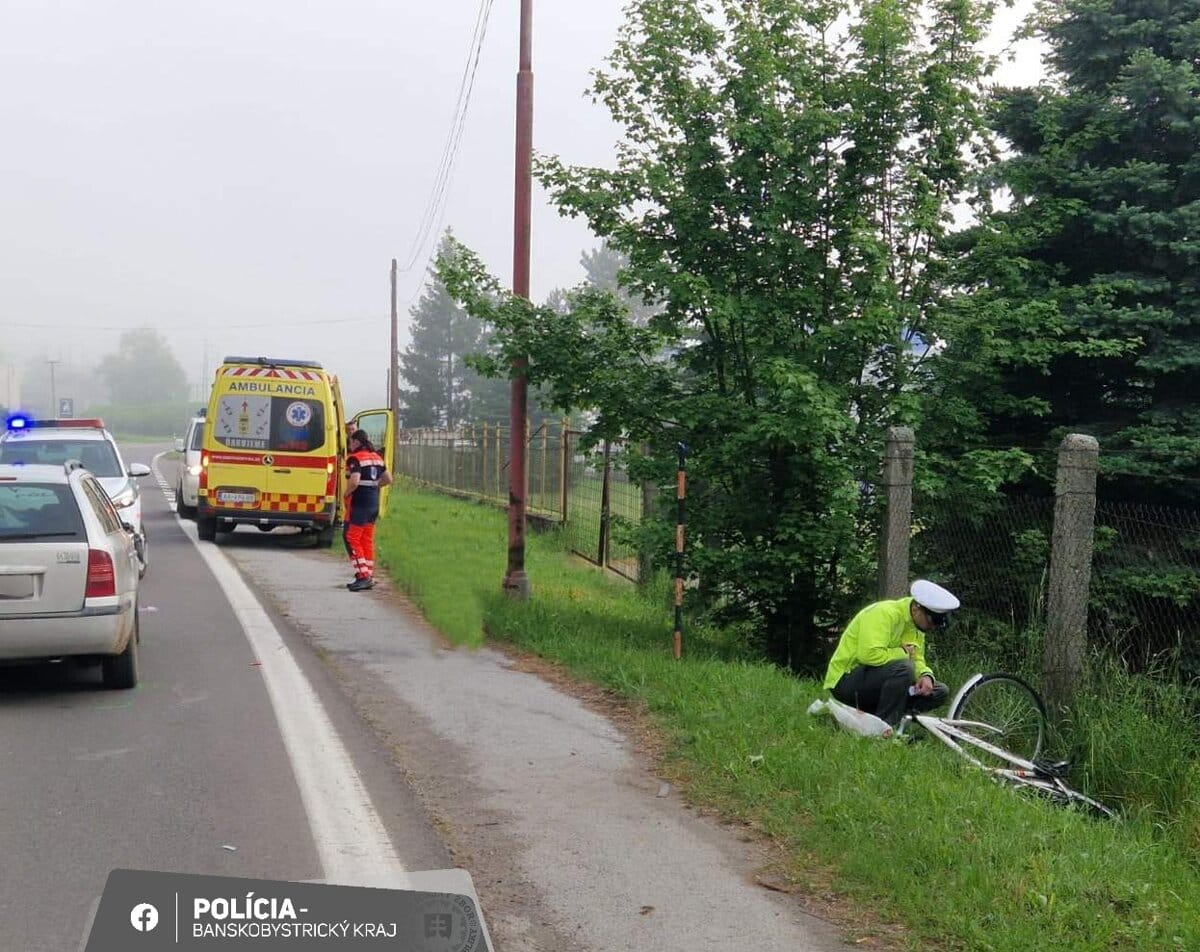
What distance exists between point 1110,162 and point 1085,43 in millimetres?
1085

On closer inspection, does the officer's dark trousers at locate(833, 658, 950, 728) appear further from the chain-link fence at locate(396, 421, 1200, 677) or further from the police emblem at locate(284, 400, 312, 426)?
the police emblem at locate(284, 400, 312, 426)

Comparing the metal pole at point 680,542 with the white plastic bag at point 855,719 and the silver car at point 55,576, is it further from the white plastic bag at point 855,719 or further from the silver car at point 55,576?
the silver car at point 55,576

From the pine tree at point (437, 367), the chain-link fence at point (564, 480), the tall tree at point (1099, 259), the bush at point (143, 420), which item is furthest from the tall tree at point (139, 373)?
the tall tree at point (1099, 259)

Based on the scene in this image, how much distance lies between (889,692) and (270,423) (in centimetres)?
1350

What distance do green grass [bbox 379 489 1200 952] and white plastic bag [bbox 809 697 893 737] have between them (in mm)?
90

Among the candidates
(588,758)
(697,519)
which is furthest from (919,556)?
(588,758)

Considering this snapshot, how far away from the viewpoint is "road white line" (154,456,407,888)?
5.02 m

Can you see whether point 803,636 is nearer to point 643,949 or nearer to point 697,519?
point 697,519

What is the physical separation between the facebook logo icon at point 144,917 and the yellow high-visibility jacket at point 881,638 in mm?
5027

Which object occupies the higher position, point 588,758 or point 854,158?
point 854,158

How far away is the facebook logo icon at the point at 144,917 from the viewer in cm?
330

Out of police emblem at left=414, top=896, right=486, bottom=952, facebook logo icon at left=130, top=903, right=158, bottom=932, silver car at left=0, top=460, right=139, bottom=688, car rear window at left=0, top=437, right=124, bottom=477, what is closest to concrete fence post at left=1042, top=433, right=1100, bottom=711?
police emblem at left=414, top=896, right=486, bottom=952

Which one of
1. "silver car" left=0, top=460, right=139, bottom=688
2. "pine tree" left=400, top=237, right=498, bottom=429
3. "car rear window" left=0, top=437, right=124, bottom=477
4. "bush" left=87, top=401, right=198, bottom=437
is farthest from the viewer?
"bush" left=87, top=401, right=198, bottom=437

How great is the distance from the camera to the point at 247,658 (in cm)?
964
